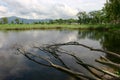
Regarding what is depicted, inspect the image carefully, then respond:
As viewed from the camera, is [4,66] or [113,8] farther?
[113,8]

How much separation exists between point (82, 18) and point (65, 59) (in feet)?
457

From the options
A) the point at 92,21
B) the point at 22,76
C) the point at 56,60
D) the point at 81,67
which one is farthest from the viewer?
the point at 92,21

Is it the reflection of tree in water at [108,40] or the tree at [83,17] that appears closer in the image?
the reflection of tree in water at [108,40]

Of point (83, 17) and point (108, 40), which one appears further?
point (83, 17)

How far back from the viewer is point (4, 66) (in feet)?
61.2

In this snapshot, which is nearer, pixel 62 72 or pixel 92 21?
pixel 62 72

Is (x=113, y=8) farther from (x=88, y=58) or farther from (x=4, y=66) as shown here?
(x=4, y=66)

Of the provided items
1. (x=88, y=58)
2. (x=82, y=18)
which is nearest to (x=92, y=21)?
Result: (x=82, y=18)

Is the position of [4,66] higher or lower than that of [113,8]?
lower

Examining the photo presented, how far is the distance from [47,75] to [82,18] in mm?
144616

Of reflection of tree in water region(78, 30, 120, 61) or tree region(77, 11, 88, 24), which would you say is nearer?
reflection of tree in water region(78, 30, 120, 61)

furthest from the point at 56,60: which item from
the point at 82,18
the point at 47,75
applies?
the point at 82,18

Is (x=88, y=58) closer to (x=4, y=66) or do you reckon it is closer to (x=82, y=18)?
(x=4, y=66)

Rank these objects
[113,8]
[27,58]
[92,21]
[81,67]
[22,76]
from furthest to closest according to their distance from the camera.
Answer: [92,21] < [113,8] < [27,58] < [81,67] < [22,76]
